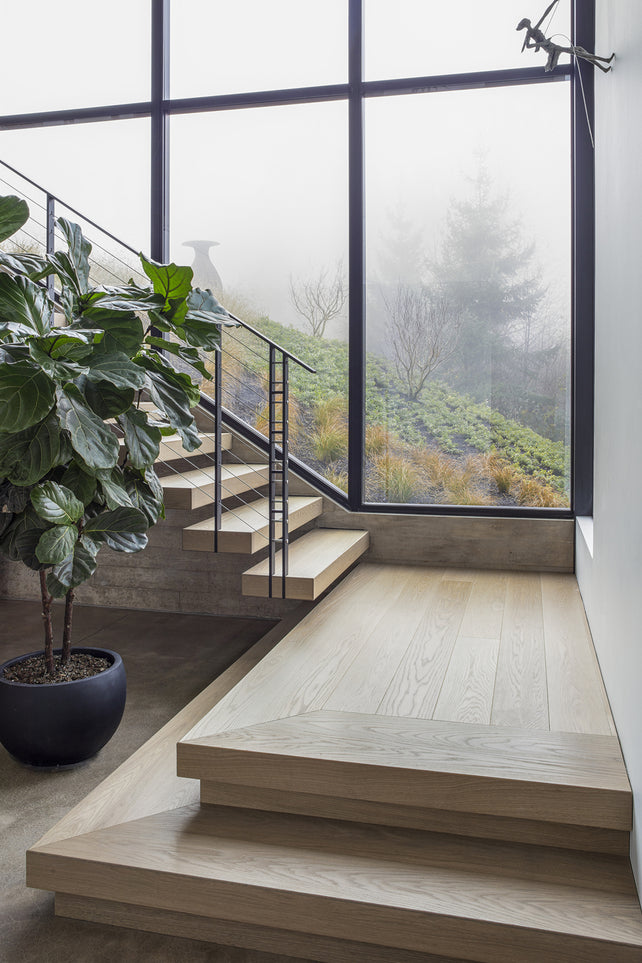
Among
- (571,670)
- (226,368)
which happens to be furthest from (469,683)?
(226,368)

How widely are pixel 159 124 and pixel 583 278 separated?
2.72m

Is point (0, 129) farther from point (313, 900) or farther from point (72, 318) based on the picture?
point (313, 900)

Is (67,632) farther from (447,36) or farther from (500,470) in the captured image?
(447,36)

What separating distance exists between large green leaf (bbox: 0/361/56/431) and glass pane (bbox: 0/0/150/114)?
11.0 ft

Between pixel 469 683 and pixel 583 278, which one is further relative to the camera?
pixel 583 278

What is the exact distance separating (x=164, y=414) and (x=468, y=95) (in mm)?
2958

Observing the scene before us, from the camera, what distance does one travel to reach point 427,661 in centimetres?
273

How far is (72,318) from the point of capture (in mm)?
2449

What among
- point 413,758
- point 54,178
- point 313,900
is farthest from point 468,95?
point 313,900

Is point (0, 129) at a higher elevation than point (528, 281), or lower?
higher

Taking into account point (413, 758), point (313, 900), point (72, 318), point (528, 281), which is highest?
point (528, 281)

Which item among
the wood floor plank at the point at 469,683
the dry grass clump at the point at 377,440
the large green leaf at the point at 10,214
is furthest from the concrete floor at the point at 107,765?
the large green leaf at the point at 10,214

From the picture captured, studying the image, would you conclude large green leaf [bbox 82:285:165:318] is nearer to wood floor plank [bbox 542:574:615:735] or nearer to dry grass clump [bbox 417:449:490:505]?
wood floor plank [bbox 542:574:615:735]

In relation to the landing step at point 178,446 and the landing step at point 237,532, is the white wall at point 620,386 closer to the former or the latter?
the landing step at point 237,532
